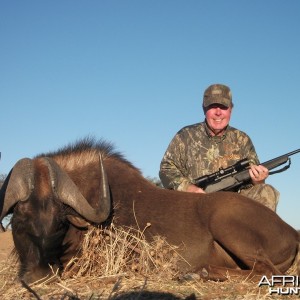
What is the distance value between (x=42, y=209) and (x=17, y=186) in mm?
364

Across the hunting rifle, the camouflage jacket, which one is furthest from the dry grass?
the camouflage jacket

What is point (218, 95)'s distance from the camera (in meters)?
8.05

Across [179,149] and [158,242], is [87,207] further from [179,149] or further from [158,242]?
[179,149]

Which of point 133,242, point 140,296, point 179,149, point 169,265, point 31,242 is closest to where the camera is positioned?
point 140,296

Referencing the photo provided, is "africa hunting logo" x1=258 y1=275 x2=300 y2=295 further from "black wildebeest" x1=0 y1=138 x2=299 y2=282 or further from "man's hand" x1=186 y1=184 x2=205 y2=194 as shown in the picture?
"man's hand" x1=186 y1=184 x2=205 y2=194

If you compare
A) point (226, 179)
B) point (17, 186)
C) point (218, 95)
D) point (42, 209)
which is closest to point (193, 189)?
point (226, 179)

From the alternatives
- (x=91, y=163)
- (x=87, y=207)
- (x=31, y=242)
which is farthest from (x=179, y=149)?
(x=31, y=242)

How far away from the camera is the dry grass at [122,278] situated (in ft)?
14.5

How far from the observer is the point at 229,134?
8070 millimetres

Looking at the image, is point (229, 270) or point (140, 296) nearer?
point (140, 296)

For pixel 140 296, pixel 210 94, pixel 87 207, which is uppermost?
pixel 210 94

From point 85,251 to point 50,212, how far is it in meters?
0.62

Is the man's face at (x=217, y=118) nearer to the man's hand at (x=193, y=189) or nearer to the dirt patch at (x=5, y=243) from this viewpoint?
the man's hand at (x=193, y=189)

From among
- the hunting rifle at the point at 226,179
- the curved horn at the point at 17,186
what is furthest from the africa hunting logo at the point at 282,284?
the curved horn at the point at 17,186
